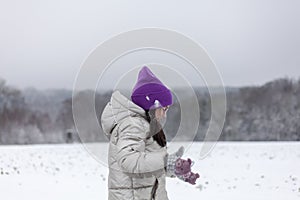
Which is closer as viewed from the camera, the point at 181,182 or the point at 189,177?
the point at 189,177

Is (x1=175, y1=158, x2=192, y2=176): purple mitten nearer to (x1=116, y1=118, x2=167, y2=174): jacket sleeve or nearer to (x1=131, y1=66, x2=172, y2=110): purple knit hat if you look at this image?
(x1=116, y1=118, x2=167, y2=174): jacket sleeve

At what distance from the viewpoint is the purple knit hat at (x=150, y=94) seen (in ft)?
6.57

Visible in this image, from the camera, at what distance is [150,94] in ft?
6.57

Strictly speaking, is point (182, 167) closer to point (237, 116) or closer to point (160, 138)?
point (160, 138)

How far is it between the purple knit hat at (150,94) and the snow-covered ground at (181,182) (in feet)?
16.9

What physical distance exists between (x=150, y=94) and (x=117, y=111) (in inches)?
6.6

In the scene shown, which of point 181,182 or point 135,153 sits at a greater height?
point 135,153

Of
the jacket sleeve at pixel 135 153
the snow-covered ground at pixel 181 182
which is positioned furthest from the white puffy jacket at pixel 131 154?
the snow-covered ground at pixel 181 182

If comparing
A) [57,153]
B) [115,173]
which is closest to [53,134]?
[57,153]

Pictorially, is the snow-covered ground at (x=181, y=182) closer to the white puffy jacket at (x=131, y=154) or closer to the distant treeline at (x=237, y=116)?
the white puffy jacket at (x=131, y=154)

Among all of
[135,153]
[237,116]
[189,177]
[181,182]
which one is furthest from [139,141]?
[237,116]

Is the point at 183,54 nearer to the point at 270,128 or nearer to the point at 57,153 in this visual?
the point at 57,153

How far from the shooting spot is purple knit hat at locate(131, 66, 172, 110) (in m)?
2.00

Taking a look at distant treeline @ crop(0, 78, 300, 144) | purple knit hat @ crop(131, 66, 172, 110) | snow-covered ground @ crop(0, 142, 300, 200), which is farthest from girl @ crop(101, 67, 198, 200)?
distant treeline @ crop(0, 78, 300, 144)
